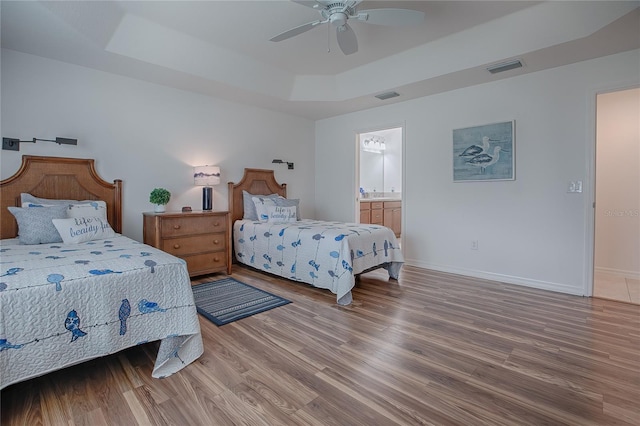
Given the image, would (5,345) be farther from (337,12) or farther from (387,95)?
(387,95)

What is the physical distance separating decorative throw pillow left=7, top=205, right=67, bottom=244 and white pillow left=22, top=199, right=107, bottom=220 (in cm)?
10

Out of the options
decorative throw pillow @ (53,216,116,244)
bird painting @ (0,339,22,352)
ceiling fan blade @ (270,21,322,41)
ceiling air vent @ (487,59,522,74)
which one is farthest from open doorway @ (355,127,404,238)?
bird painting @ (0,339,22,352)

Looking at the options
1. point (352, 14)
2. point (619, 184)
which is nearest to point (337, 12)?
point (352, 14)

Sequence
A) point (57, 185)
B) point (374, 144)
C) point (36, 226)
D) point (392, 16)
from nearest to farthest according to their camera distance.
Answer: point (392, 16) → point (36, 226) → point (57, 185) → point (374, 144)

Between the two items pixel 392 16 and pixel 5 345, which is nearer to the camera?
pixel 5 345

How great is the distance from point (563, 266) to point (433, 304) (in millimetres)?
1612

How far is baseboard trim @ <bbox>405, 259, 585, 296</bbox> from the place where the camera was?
11.0 ft

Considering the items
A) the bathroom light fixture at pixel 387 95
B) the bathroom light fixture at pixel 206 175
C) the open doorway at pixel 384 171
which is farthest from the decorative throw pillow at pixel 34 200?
the open doorway at pixel 384 171

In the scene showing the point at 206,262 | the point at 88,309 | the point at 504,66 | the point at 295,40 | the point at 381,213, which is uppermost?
the point at 295,40

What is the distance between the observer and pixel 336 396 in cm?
166

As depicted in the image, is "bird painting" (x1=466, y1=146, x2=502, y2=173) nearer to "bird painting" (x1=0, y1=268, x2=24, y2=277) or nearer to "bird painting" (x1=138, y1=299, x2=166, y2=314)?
"bird painting" (x1=138, y1=299, x2=166, y2=314)

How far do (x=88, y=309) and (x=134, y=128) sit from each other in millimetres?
2793

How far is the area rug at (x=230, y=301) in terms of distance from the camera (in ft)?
8.99

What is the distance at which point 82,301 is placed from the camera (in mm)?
1605
